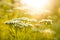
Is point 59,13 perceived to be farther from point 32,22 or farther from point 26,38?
point 26,38

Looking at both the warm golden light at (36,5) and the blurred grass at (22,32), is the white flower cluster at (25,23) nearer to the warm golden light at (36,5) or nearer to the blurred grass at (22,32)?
the blurred grass at (22,32)

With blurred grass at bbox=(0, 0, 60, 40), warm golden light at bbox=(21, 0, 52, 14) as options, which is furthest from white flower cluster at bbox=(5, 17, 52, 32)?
warm golden light at bbox=(21, 0, 52, 14)

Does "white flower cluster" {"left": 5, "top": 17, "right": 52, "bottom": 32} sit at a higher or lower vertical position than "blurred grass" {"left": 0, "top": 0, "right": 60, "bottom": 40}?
higher

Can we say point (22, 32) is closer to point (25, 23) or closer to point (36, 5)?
point (25, 23)

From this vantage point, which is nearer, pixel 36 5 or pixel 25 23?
pixel 25 23

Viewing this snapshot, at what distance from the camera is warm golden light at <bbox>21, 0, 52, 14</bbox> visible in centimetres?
180

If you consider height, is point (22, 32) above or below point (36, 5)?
below

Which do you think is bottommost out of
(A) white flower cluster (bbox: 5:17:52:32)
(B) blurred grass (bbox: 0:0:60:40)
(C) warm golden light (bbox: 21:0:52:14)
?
(B) blurred grass (bbox: 0:0:60:40)

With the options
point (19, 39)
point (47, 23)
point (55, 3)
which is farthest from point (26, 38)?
point (55, 3)

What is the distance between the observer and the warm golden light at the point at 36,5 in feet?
5.92

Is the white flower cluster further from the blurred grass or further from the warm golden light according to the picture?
the warm golden light

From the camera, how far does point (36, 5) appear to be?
1913 millimetres

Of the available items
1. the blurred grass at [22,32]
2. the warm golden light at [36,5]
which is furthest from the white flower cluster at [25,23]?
the warm golden light at [36,5]

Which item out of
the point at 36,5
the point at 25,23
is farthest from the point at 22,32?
the point at 36,5
